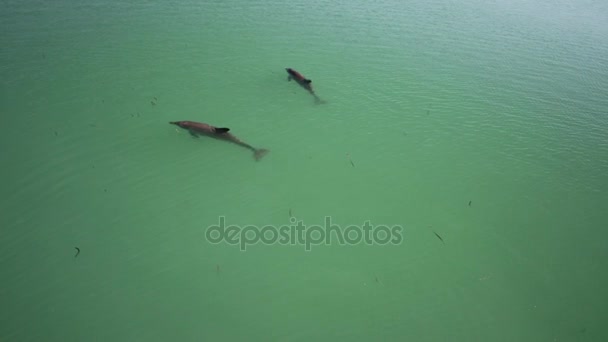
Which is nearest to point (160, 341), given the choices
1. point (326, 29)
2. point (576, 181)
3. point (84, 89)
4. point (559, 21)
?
point (84, 89)

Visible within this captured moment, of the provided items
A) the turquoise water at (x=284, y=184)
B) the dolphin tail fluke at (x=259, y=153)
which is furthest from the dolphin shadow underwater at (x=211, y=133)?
the turquoise water at (x=284, y=184)

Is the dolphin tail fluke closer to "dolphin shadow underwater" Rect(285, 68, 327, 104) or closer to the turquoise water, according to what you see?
the turquoise water

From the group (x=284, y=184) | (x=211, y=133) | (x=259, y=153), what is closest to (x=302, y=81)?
(x=259, y=153)

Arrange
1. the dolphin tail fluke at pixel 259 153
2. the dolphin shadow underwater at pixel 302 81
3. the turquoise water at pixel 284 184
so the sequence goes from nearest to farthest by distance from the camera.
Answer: the turquoise water at pixel 284 184 → the dolphin tail fluke at pixel 259 153 → the dolphin shadow underwater at pixel 302 81

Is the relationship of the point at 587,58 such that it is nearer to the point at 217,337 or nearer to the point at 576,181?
the point at 576,181

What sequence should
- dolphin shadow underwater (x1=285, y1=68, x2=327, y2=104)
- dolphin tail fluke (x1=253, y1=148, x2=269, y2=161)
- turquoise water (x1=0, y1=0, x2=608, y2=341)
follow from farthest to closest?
dolphin shadow underwater (x1=285, y1=68, x2=327, y2=104)
dolphin tail fluke (x1=253, y1=148, x2=269, y2=161)
turquoise water (x1=0, y1=0, x2=608, y2=341)

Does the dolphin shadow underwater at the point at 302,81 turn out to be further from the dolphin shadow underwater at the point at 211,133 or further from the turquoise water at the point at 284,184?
the dolphin shadow underwater at the point at 211,133

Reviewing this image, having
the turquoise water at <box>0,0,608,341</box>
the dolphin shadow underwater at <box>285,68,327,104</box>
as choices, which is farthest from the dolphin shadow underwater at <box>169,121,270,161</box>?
the dolphin shadow underwater at <box>285,68,327,104</box>

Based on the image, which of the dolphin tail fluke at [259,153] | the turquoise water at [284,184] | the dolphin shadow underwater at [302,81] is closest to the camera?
the turquoise water at [284,184]
